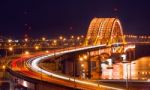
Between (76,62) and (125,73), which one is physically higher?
(76,62)

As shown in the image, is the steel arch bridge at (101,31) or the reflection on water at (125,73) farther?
the steel arch bridge at (101,31)

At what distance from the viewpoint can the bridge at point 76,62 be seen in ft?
151

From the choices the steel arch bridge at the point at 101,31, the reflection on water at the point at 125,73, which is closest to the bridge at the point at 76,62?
the steel arch bridge at the point at 101,31

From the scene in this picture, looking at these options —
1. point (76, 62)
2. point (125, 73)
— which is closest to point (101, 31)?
point (76, 62)

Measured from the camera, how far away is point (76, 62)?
308 ft

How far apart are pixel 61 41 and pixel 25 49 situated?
36357mm

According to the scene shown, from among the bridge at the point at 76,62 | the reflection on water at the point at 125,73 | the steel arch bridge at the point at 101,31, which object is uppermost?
the steel arch bridge at the point at 101,31

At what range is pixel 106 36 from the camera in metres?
152

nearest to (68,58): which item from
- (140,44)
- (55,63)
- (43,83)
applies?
(55,63)

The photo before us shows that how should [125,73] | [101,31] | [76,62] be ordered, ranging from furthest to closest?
[101,31]
[76,62]
[125,73]

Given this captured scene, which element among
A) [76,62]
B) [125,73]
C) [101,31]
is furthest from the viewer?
[101,31]

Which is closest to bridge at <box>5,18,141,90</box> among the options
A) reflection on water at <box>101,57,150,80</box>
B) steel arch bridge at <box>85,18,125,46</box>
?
steel arch bridge at <box>85,18,125,46</box>

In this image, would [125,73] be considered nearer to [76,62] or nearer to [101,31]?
[76,62]

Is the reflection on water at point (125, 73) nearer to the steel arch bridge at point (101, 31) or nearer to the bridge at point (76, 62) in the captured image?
the bridge at point (76, 62)
